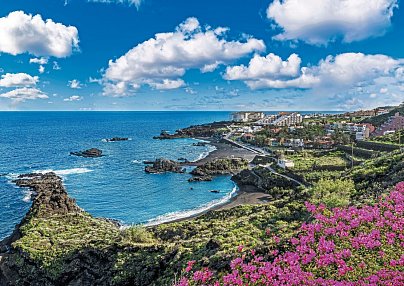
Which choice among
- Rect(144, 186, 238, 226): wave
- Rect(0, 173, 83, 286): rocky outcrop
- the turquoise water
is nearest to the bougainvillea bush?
Rect(0, 173, 83, 286): rocky outcrop

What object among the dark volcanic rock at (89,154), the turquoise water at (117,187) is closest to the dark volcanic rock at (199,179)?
the turquoise water at (117,187)

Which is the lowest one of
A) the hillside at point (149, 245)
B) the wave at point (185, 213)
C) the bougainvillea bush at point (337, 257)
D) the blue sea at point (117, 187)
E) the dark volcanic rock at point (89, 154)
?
the wave at point (185, 213)

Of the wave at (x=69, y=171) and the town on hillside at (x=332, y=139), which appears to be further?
the wave at (x=69, y=171)

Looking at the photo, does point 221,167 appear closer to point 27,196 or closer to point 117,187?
point 117,187

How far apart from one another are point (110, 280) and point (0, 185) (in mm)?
56294

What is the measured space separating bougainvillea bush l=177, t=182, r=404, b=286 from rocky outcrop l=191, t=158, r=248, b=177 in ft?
210

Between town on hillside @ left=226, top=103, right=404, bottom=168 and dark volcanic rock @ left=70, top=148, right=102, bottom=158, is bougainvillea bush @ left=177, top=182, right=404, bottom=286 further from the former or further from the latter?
dark volcanic rock @ left=70, top=148, right=102, bottom=158

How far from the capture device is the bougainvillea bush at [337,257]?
10219 millimetres

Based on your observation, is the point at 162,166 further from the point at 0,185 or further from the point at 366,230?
the point at 366,230

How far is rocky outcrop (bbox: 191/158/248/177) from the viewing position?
3108 inches

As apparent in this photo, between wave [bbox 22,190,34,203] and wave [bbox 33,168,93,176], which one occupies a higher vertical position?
Result: wave [bbox 33,168,93,176]

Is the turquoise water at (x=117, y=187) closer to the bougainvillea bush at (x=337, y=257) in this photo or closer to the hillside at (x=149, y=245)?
the hillside at (x=149, y=245)

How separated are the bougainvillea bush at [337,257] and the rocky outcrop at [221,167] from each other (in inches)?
2518

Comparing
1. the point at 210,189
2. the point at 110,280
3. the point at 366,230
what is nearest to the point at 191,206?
the point at 210,189
